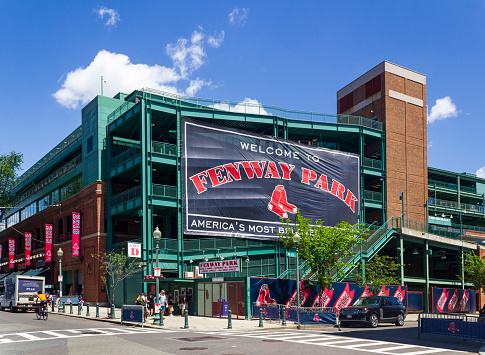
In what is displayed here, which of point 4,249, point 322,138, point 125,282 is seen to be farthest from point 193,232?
point 4,249

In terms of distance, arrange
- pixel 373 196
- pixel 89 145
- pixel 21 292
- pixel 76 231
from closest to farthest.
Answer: pixel 21 292
pixel 76 231
pixel 89 145
pixel 373 196

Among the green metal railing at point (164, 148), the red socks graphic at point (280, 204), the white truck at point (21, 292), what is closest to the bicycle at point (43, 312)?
the white truck at point (21, 292)

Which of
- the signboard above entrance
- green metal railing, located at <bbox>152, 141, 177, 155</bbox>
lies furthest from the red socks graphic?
the signboard above entrance

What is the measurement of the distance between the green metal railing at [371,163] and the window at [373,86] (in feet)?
26.8

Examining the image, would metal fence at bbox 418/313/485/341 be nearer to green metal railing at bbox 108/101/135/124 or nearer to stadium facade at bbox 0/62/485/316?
stadium facade at bbox 0/62/485/316

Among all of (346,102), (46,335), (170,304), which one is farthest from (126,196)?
(346,102)

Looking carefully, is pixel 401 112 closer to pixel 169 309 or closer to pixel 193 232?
pixel 193 232

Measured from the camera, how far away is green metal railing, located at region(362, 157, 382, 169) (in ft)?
185

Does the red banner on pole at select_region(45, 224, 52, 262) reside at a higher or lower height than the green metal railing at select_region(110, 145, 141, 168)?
lower

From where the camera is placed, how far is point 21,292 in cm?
4412

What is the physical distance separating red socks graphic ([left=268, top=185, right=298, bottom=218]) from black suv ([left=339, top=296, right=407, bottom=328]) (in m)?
20.5

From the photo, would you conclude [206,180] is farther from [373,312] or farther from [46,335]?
[46,335]

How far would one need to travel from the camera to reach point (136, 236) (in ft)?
170

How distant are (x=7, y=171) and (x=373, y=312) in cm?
5985
